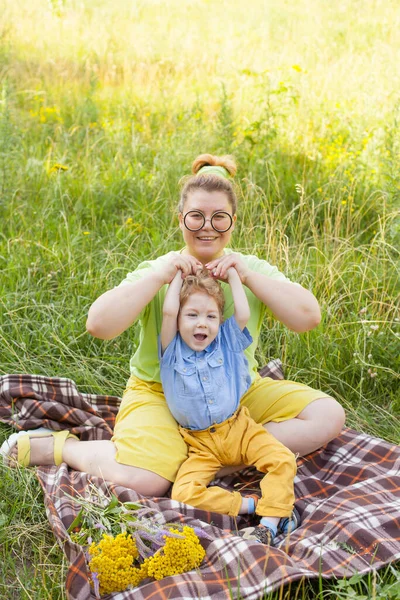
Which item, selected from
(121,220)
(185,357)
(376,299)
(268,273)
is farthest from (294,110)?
(185,357)

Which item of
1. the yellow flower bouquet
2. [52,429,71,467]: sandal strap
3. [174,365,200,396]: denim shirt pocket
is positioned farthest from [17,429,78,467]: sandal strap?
[174,365,200,396]: denim shirt pocket

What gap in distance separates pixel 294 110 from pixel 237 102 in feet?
2.28

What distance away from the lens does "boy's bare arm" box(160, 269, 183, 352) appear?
9.07 feet

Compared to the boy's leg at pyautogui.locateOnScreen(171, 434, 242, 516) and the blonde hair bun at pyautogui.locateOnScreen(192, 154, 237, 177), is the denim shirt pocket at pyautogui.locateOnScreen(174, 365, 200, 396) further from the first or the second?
the blonde hair bun at pyautogui.locateOnScreen(192, 154, 237, 177)

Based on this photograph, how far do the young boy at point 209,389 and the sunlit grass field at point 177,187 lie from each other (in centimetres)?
58

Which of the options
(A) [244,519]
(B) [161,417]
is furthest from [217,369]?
(A) [244,519]

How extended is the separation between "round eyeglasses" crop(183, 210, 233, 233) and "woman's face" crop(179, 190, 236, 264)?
0.04ft

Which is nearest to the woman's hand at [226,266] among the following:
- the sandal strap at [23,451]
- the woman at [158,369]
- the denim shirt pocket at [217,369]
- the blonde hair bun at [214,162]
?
the woman at [158,369]

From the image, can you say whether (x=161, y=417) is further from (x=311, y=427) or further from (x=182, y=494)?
(x=311, y=427)

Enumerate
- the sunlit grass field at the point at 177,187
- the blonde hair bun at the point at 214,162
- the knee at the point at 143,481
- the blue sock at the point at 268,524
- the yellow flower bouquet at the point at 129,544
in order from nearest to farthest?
the yellow flower bouquet at the point at 129,544 < the blue sock at the point at 268,524 < the knee at the point at 143,481 < the blonde hair bun at the point at 214,162 < the sunlit grass field at the point at 177,187

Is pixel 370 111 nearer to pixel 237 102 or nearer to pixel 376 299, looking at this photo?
pixel 237 102

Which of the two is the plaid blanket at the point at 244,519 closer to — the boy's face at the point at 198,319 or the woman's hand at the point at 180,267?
the boy's face at the point at 198,319

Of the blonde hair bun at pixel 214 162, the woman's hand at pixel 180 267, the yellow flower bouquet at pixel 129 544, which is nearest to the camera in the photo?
the yellow flower bouquet at pixel 129 544

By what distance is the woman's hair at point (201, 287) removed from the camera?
278 centimetres
